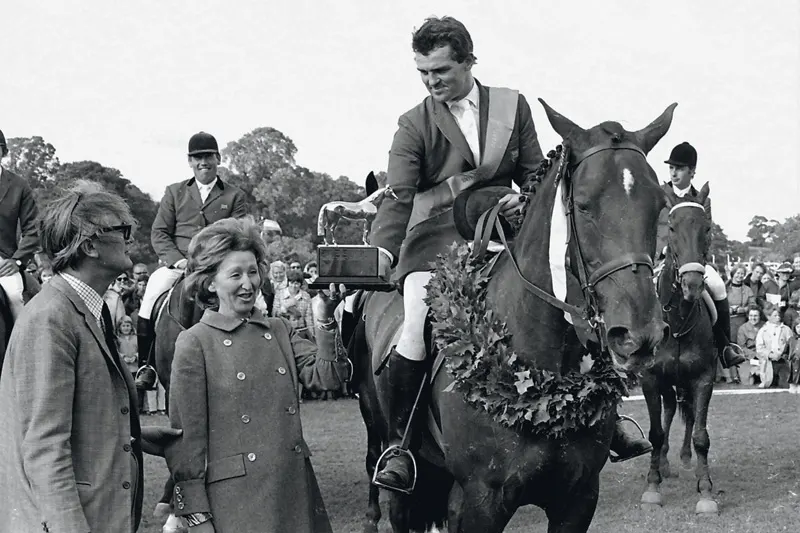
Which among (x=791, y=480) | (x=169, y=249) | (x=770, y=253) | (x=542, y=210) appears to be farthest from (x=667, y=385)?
(x=770, y=253)

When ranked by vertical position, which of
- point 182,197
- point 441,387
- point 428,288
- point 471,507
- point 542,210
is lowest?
point 471,507

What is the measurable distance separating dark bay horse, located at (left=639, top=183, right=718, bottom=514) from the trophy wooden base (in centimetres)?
481

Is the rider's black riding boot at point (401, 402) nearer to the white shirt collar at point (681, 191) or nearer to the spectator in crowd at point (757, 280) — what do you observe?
the white shirt collar at point (681, 191)

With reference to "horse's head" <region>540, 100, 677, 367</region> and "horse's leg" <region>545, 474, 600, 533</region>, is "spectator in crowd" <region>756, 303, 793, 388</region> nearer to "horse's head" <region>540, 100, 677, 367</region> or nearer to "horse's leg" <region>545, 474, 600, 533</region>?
"horse's leg" <region>545, 474, 600, 533</region>

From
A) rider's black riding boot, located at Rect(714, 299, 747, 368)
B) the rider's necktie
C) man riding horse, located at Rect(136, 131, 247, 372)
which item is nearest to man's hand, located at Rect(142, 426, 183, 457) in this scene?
the rider's necktie

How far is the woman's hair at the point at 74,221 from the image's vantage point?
3.65 meters

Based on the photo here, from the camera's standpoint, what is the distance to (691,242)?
9.55 m

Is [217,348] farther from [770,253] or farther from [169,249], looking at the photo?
[770,253]

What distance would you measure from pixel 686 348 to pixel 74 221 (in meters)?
7.82

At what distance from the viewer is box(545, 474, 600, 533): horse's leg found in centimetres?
499

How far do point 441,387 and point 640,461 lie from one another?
297 inches

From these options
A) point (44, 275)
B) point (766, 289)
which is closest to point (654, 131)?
point (44, 275)

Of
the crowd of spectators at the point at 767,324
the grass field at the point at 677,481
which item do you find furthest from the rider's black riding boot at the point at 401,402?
the crowd of spectators at the point at 767,324

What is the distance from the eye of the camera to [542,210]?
486 cm
